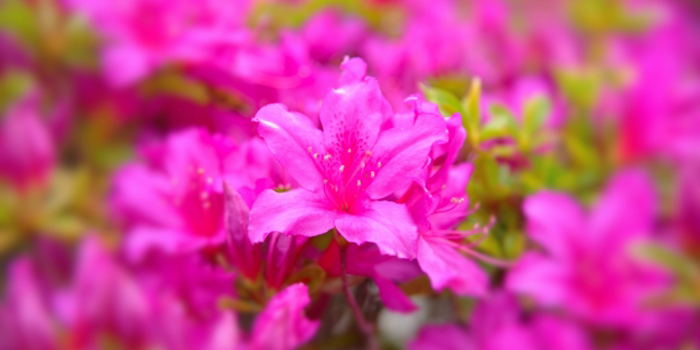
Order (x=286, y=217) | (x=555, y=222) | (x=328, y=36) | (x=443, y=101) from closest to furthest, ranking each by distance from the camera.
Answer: (x=286, y=217) < (x=443, y=101) < (x=555, y=222) < (x=328, y=36)

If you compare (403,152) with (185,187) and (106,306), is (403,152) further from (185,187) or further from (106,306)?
(106,306)

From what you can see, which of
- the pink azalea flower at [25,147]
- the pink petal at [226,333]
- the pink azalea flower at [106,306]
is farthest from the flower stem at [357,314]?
the pink azalea flower at [25,147]

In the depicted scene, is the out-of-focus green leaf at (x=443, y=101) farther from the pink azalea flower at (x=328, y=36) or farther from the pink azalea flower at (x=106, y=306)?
the pink azalea flower at (x=106, y=306)

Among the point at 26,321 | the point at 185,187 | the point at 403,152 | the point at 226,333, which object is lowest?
the point at 26,321

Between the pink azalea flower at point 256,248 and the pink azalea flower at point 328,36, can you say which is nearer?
the pink azalea flower at point 256,248

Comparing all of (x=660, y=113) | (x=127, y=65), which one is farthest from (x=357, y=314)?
(x=660, y=113)

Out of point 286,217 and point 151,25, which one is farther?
point 151,25
